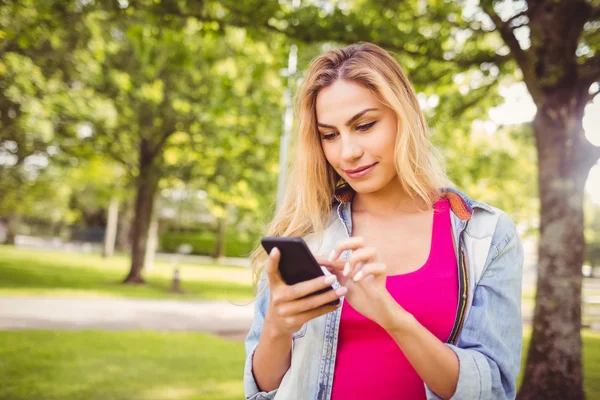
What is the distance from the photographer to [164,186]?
20328mm

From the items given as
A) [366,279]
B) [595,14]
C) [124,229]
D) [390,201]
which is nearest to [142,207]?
[595,14]

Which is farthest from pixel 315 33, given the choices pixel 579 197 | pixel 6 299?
pixel 6 299

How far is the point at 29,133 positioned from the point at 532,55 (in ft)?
45.3

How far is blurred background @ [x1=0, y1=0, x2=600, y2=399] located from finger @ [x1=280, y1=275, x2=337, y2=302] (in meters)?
1.10

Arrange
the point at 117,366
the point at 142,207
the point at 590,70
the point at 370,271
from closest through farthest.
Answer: the point at 370,271 → the point at 590,70 → the point at 117,366 → the point at 142,207

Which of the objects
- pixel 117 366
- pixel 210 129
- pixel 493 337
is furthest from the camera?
pixel 210 129

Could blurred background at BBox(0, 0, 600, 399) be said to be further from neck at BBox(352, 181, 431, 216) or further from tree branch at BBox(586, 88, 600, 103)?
neck at BBox(352, 181, 431, 216)

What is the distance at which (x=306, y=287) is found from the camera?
1.51 metres

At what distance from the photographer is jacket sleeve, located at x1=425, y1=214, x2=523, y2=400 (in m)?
1.60

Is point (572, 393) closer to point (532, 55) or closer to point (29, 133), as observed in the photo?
point (532, 55)

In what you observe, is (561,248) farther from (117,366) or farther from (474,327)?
(117,366)

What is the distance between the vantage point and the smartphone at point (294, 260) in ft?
4.72

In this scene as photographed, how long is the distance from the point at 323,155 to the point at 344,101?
0.98 feet

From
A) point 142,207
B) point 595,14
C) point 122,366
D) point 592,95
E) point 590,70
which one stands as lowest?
point 122,366
